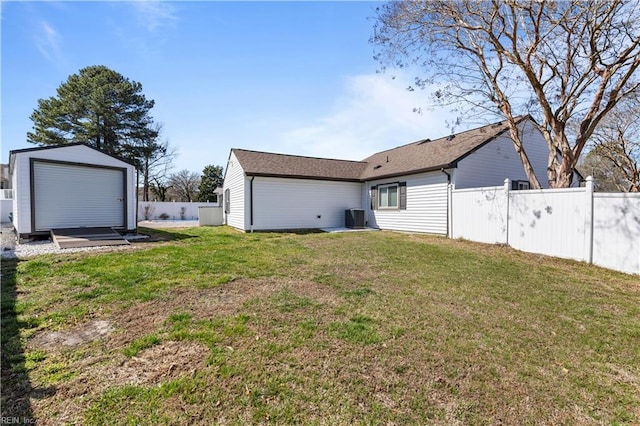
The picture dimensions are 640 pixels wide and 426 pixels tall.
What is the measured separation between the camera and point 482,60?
9.88 m

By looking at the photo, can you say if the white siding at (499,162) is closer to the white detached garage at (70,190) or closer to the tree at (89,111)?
the white detached garage at (70,190)

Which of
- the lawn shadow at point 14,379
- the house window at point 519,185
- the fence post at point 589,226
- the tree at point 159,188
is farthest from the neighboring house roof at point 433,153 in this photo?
the tree at point 159,188

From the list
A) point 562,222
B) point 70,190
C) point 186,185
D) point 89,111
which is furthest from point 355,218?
point 186,185

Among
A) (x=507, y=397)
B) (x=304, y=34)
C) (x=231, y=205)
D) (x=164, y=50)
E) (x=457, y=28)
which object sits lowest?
(x=507, y=397)

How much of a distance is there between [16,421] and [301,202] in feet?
42.1

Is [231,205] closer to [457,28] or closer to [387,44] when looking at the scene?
[387,44]

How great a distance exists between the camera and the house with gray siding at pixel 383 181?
1169 centimetres

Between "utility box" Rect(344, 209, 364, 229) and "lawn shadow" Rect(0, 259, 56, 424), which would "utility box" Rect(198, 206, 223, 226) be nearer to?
"utility box" Rect(344, 209, 364, 229)

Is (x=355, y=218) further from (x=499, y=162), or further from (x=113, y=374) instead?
(x=113, y=374)

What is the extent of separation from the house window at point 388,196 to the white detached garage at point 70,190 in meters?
10.9

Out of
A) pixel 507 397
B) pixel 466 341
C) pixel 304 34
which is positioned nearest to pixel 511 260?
pixel 466 341

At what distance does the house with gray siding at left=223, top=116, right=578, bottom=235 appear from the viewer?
38.3 feet

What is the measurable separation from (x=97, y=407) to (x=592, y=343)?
4646 millimetres

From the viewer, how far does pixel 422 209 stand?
12250mm
